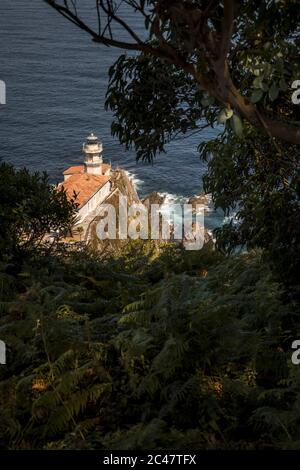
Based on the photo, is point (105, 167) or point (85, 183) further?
point (105, 167)

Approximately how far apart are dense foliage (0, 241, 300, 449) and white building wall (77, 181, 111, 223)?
39649 millimetres

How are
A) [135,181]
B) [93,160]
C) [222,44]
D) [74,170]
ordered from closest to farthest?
[222,44] < [93,160] < [74,170] < [135,181]

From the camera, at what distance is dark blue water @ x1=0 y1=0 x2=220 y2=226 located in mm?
61969

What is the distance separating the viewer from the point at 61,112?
271ft

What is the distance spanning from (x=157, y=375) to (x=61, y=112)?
80.3 meters

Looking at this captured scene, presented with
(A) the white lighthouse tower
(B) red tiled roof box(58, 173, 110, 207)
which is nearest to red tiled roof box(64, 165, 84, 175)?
(A) the white lighthouse tower

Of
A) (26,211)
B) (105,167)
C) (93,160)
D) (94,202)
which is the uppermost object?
(26,211)

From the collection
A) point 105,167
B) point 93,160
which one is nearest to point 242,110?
point 93,160

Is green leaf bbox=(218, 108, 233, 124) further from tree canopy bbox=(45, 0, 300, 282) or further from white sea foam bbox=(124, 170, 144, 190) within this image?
white sea foam bbox=(124, 170, 144, 190)

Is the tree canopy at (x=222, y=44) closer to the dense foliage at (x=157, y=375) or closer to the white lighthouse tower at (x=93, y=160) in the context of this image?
the dense foliage at (x=157, y=375)

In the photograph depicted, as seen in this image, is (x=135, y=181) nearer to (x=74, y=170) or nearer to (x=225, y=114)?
(x=74, y=170)

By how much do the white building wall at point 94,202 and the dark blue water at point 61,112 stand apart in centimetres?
465

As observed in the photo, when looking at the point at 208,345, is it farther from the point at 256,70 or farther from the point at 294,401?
the point at 256,70

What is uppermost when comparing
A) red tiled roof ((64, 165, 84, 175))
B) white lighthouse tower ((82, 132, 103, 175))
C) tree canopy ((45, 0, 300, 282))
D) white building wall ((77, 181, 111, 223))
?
tree canopy ((45, 0, 300, 282))
